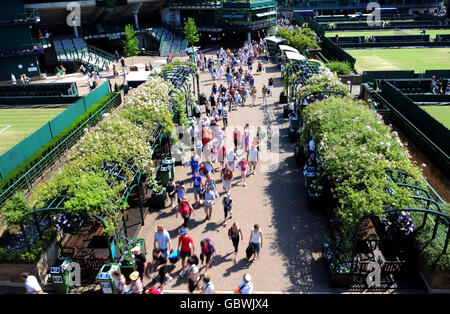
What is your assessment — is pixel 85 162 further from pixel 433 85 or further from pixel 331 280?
pixel 433 85

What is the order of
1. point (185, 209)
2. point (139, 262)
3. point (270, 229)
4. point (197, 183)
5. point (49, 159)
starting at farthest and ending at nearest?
point (49, 159) < point (197, 183) < point (270, 229) < point (185, 209) < point (139, 262)

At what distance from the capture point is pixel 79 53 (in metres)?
45.7

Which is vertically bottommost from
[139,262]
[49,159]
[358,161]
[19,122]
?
[139,262]

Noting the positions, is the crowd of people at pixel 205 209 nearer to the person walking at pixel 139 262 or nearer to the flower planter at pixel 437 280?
the person walking at pixel 139 262

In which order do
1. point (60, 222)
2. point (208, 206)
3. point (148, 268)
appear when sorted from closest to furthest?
point (60, 222)
point (148, 268)
point (208, 206)

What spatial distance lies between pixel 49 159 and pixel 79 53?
1205 inches

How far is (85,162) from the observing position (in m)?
11.9

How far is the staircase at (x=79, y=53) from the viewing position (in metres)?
44.7

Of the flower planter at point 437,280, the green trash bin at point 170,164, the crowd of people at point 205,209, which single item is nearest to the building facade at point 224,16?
the crowd of people at point 205,209

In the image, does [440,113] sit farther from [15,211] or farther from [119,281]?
[15,211]

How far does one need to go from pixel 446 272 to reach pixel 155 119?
12159 millimetres

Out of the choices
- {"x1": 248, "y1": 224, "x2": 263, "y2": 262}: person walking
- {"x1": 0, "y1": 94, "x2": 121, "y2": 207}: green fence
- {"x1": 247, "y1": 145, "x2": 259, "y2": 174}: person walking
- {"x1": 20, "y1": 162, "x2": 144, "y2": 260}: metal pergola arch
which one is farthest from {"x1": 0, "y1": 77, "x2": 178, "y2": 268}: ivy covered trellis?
{"x1": 247, "y1": 145, "x2": 259, "y2": 174}: person walking

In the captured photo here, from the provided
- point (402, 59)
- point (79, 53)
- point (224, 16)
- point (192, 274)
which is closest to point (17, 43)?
point (79, 53)

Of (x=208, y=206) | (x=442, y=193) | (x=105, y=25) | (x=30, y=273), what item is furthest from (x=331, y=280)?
(x=105, y=25)
